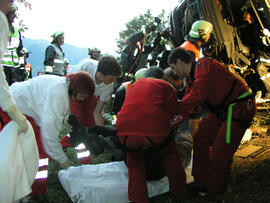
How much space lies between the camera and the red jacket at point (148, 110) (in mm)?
1981

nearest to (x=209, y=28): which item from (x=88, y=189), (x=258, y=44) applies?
(x=258, y=44)

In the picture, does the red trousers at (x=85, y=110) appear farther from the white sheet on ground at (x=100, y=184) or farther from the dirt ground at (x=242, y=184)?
the white sheet on ground at (x=100, y=184)

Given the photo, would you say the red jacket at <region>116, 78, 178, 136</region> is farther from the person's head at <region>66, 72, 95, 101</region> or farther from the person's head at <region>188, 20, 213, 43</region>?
the person's head at <region>188, 20, 213, 43</region>

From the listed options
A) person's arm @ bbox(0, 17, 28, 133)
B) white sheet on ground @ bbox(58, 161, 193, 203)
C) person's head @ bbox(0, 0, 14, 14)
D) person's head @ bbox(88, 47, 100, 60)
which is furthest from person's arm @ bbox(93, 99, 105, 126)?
person's head @ bbox(88, 47, 100, 60)

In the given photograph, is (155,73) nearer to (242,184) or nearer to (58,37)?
(242,184)

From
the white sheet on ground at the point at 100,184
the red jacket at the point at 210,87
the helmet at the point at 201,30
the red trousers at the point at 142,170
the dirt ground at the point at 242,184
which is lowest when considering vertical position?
the dirt ground at the point at 242,184

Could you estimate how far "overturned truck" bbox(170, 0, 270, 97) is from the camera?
4316 millimetres

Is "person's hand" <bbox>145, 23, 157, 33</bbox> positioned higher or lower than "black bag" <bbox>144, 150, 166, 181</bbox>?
higher

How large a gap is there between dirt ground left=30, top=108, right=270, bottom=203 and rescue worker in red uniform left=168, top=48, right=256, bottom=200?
0.58ft

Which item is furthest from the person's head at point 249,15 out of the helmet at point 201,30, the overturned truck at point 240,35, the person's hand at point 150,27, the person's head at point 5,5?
the person's head at point 5,5

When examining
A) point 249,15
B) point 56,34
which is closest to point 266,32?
point 249,15

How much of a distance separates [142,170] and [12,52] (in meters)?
3.05

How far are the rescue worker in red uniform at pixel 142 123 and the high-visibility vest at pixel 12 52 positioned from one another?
105 inches

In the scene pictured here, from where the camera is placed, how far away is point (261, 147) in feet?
11.5
